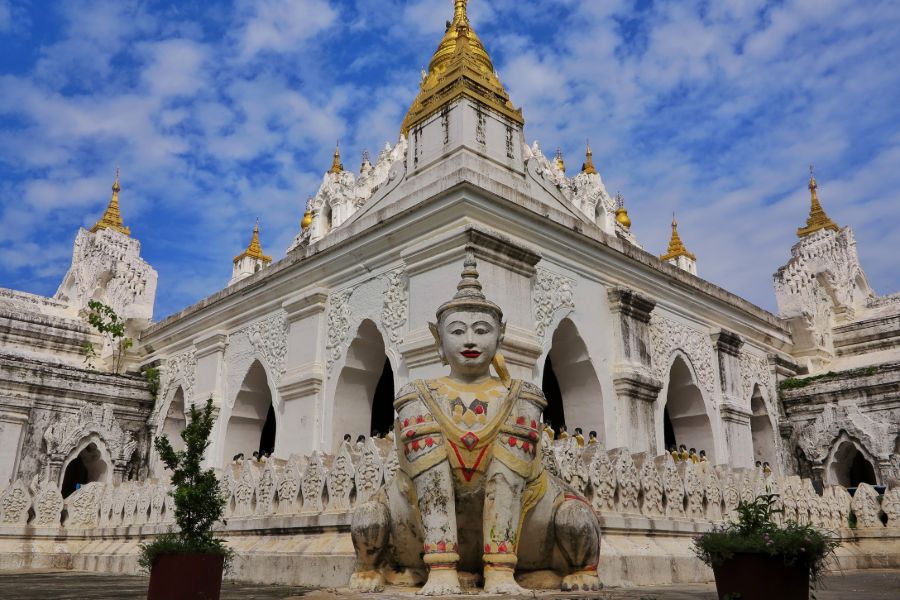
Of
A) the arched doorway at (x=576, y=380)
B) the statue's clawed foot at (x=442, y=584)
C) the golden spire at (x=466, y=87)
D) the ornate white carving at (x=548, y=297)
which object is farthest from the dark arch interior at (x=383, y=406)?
the statue's clawed foot at (x=442, y=584)

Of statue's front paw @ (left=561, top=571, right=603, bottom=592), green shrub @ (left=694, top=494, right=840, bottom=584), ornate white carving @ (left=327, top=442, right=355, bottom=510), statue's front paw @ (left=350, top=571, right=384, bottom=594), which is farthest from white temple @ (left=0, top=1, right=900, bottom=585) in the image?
green shrub @ (left=694, top=494, right=840, bottom=584)

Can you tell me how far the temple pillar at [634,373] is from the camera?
11930 millimetres

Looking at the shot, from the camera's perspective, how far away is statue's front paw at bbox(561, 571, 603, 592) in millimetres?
4969

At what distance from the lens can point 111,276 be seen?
819 inches

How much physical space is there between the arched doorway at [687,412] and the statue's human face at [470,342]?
971 centimetres

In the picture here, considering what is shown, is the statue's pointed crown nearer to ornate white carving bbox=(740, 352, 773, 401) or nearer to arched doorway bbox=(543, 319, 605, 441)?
arched doorway bbox=(543, 319, 605, 441)

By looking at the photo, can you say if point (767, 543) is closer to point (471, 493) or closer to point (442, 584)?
Result: point (471, 493)

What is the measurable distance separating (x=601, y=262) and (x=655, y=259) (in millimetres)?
1701

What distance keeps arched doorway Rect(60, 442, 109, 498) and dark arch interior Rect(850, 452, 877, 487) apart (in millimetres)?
14909

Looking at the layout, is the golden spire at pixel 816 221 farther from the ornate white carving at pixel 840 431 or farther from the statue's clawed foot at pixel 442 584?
the statue's clawed foot at pixel 442 584

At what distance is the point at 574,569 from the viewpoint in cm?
509

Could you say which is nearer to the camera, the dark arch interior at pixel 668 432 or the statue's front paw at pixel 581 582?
the statue's front paw at pixel 581 582

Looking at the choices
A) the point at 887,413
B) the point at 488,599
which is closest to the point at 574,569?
the point at 488,599

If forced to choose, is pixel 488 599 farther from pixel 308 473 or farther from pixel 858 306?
pixel 858 306
